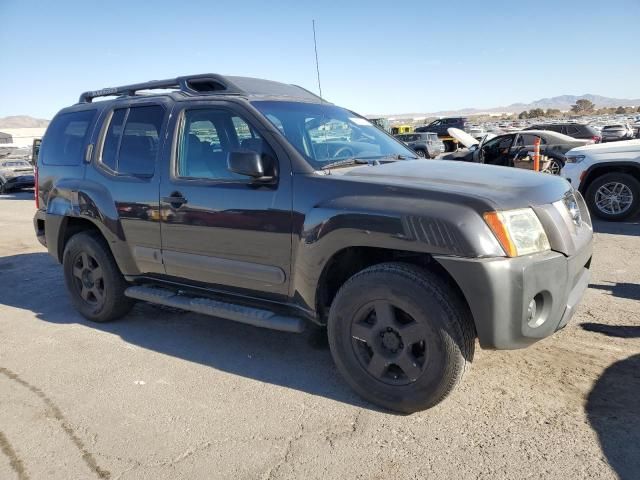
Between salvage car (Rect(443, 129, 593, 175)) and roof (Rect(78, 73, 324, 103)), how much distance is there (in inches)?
Answer: 393

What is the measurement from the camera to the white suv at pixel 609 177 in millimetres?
8250

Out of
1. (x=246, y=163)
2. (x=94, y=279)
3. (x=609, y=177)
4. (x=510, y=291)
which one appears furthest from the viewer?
(x=609, y=177)

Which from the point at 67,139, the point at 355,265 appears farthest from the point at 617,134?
the point at 67,139

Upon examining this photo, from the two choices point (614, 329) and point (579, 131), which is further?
point (579, 131)

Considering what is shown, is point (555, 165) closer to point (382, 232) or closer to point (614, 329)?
point (614, 329)

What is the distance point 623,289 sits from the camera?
16.4ft

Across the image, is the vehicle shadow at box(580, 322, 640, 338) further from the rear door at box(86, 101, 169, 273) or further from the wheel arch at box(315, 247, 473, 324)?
the rear door at box(86, 101, 169, 273)

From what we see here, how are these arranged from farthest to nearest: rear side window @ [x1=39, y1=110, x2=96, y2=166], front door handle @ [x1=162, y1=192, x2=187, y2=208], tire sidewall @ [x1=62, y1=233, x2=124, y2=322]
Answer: rear side window @ [x1=39, y1=110, x2=96, y2=166], tire sidewall @ [x1=62, y1=233, x2=124, y2=322], front door handle @ [x1=162, y1=192, x2=187, y2=208]

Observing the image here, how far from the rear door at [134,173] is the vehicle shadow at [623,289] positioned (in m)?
4.12

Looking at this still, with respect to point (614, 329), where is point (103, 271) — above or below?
above

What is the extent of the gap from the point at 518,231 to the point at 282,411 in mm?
1701

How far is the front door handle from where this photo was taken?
150 inches

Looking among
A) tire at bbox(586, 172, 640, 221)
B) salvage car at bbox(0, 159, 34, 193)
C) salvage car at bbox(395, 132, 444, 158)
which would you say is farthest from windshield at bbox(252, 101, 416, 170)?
salvage car at bbox(0, 159, 34, 193)

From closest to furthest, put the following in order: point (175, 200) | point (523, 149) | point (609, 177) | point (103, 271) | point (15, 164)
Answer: point (175, 200) → point (103, 271) → point (609, 177) → point (523, 149) → point (15, 164)
